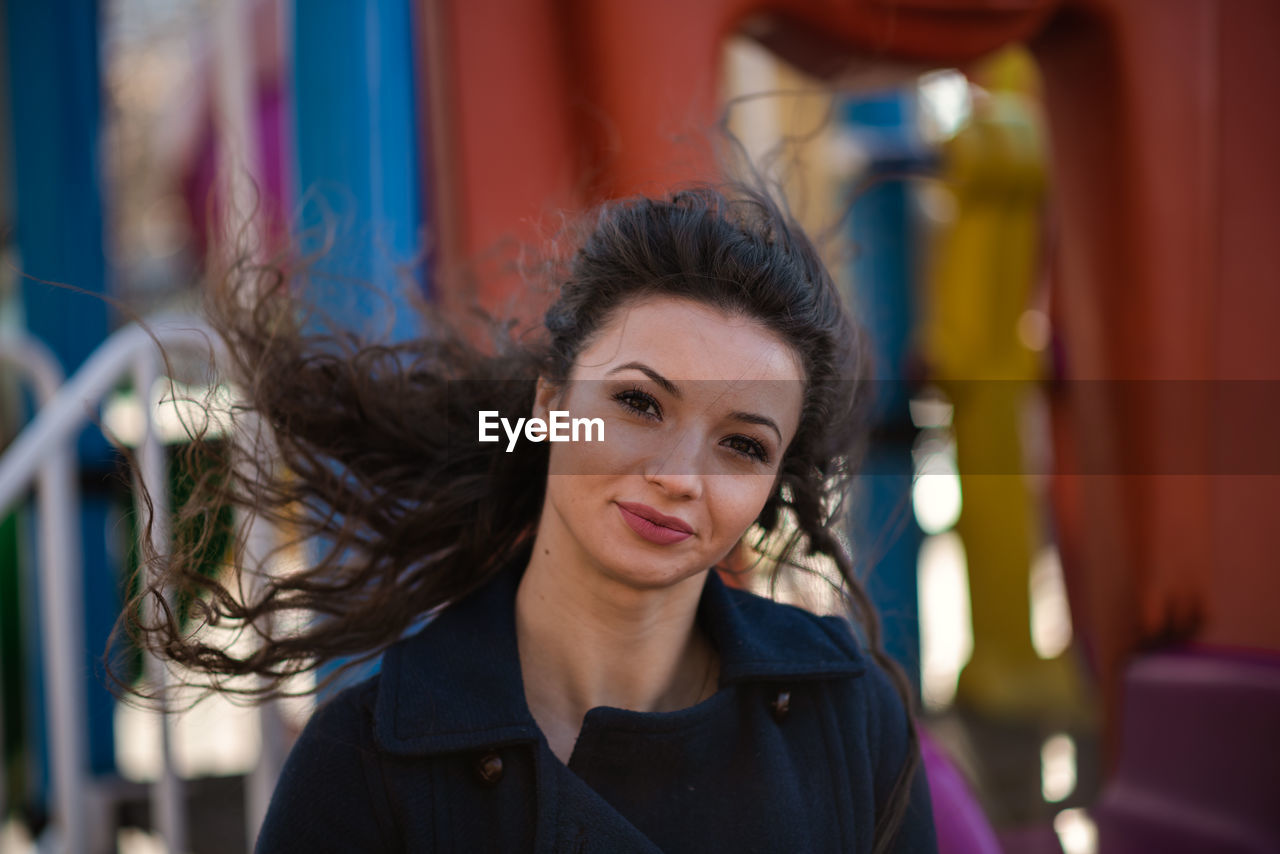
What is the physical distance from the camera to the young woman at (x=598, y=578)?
91 centimetres

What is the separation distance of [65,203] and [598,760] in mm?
1931

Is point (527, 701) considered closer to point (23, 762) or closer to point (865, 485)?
point (23, 762)

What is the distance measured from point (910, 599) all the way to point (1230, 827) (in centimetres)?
150

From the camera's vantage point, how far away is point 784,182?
1210 millimetres

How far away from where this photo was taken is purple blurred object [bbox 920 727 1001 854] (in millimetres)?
1205

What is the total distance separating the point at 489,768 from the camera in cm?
91

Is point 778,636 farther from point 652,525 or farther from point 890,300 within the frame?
point 890,300

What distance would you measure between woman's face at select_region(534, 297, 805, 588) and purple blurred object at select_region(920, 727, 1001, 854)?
0.43m

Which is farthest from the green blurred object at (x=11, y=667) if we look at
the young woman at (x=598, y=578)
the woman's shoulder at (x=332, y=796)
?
the woman's shoulder at (x=332, y=796)

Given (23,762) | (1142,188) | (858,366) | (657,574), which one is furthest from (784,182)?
(23,762)

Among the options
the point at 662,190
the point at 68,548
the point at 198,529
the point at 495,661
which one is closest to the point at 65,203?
the point at 68,548

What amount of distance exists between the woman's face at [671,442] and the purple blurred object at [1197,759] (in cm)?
108

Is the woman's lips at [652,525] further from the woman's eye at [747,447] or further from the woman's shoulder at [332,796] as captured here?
the woman's shoulder at [332,796]

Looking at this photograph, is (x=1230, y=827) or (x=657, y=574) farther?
(x=1230, y=827)
